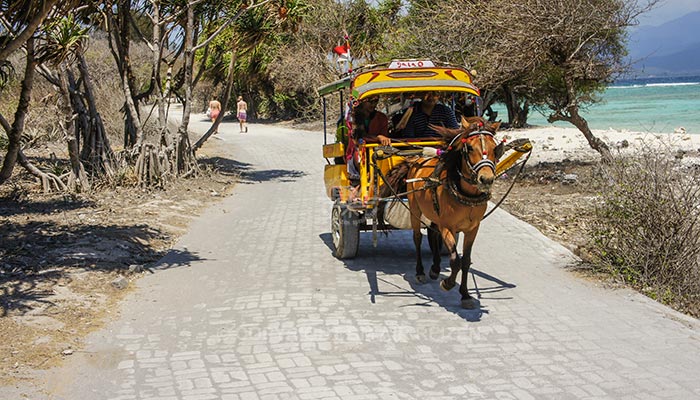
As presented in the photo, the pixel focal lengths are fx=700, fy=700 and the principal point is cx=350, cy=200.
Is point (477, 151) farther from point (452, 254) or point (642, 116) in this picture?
point (642, 116)

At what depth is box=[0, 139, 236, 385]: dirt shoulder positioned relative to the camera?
639 cm

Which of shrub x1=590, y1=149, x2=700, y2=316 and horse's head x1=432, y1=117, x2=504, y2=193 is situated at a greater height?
horse's head x1=432, y1=117, x2=504, y2=193

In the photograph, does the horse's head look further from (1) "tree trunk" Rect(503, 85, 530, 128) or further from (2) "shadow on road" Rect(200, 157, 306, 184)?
(1) "tree trunk" Rect(503, 85, 530, 128)

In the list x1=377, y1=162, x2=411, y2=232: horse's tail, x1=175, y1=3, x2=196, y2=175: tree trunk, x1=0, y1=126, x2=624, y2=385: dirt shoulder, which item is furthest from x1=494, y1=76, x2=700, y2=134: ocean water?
x1=175, y1=3, x2=196, y2=175: tree trunk

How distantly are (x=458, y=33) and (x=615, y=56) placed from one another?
4343mm

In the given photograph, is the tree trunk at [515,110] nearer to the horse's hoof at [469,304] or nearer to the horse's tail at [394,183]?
the horse's tail at [394,183]

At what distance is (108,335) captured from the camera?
672cm

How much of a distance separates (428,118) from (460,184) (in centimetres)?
230

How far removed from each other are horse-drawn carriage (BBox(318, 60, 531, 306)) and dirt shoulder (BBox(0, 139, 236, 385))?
113 inches

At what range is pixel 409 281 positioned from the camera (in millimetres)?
8680

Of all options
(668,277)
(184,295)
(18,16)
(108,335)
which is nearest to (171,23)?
(18,16)

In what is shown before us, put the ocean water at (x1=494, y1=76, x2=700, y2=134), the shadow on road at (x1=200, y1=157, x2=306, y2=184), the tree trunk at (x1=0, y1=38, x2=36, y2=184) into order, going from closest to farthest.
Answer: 1. the tree trunk at (x1=0, y1=38, x2=36, y2=184)
2. the shadow on road at (x1=200, y1=157, x2=306, y2=184)
3. the ocean water at (x1=494, y1=76, x2=700, y2=134)

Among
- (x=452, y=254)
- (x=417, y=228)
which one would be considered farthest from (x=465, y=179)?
(x=417, y=228)

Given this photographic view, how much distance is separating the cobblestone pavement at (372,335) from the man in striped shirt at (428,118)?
1816 millimetres
